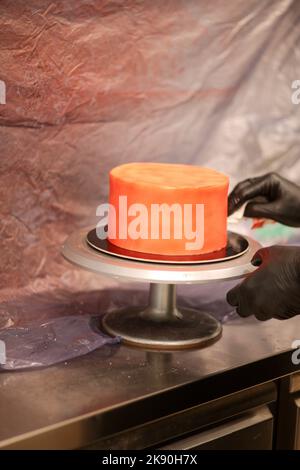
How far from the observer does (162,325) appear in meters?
1.31

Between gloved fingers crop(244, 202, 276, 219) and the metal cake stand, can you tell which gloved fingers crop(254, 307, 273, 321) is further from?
gloved fingers crop(244, 202, 276, 219)

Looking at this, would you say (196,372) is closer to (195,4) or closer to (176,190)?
(176,190)

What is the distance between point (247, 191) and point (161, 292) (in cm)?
32

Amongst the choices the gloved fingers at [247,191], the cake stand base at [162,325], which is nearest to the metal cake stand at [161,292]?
the cake stand base at [162,325]

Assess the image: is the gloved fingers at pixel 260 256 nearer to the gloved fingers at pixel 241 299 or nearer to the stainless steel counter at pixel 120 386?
the gloved fingers at pixel 241 299

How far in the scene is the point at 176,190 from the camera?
1.19m

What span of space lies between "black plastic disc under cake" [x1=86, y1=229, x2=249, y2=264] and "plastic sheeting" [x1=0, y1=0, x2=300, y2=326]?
19 centimetres

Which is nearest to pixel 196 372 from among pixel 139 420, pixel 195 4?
pixel 139 420

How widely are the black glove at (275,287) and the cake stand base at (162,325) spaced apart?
0.12m

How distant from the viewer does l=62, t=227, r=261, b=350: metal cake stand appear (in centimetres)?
114

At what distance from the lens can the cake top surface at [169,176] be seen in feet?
3.97

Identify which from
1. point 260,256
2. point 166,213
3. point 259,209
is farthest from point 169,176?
point 259,209

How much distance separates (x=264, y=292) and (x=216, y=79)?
22.9 inches
